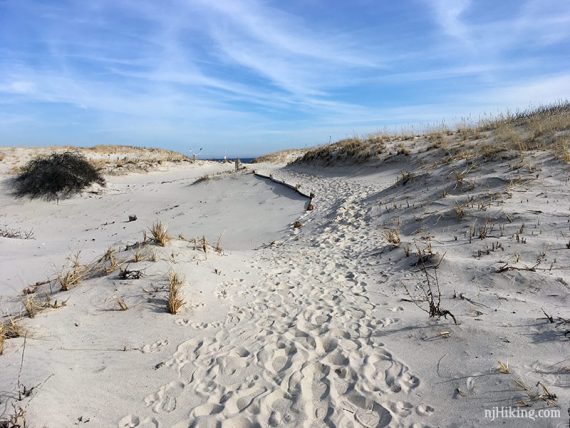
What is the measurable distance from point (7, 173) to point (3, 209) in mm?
5074

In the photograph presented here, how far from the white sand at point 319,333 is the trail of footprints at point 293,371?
15mm

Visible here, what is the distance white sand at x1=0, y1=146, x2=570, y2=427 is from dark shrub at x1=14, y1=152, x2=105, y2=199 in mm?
10585

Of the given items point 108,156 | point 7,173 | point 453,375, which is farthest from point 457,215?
point 108,156

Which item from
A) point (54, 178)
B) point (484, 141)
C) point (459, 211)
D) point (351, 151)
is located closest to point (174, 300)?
point (459, 211)

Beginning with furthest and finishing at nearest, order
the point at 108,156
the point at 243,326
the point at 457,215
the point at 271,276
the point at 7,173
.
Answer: the point at 108,156, the point at 7,173, the point at 457,215, the point at 271,276, the point at 243,326

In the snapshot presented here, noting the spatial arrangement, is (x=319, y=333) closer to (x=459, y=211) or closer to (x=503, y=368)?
(x=503, y=368)

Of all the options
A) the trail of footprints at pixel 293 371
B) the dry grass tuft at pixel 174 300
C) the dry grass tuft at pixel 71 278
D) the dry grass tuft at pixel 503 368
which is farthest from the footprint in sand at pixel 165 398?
the dry grass tuft at pixel 71 278

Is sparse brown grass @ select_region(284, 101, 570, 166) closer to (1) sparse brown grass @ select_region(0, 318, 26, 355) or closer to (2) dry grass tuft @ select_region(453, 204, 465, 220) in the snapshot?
(2) dry grass tuft @ select_region(453, 204, 465, 220)

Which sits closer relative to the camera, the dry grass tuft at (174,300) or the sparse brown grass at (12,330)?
the sparse brown grass at (12,330)

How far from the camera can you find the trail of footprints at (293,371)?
2.90 metres

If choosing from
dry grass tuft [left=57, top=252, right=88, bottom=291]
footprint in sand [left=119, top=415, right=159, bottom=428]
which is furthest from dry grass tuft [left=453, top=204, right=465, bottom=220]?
dry grass tuft [left=57, top=252, right=88, bottom=291]

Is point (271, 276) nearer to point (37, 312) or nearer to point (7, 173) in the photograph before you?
point (37, 312)

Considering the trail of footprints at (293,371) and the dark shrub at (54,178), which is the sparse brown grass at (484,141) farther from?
the dark shrub at (54,178)

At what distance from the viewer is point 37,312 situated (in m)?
4.47
